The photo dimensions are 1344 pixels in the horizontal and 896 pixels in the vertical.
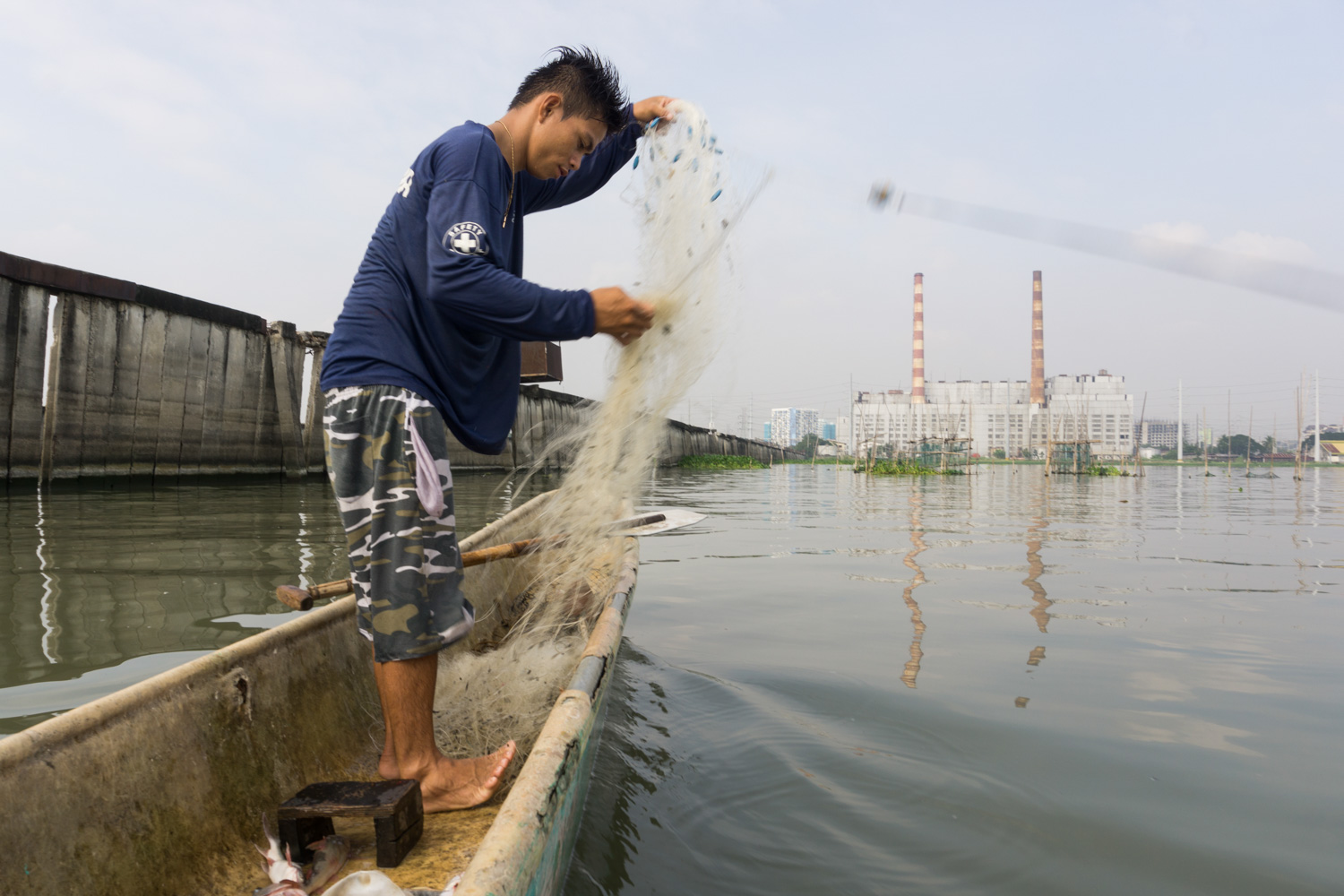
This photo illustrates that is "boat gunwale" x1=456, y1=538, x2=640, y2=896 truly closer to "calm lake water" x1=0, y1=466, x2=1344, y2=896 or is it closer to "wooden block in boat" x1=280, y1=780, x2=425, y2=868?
"wooden block in boat" x1=280, y1=780, x2=425, y2=868

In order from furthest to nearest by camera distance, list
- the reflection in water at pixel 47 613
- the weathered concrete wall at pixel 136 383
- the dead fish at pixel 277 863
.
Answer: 1. the weathered concrete wall at pixel 136 383
2. the reflection in water at pixel 47 613
3. the dead fish at pixel 277 863

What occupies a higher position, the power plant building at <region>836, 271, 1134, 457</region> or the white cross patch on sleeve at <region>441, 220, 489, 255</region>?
the power plant building at <region>836, 271, 1134, 457</region>

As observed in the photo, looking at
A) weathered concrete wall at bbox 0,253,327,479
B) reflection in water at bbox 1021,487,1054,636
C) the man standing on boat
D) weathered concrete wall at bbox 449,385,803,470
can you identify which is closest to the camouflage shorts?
the man standing on boat

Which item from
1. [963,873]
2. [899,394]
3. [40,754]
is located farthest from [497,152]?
[899,394]

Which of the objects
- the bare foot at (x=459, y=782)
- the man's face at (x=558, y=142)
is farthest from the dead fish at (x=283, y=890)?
the man's face at (x=558, y=142)

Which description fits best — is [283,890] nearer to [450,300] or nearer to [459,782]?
[459,782]

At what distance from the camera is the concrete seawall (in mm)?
6602

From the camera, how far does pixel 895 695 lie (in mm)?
3154

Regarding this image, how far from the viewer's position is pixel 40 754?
4.68 feet

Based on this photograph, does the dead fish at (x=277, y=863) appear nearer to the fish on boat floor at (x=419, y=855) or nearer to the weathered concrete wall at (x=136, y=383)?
the fish on boat floor at (x=419, y=855)

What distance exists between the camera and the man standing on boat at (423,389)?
6.18ft

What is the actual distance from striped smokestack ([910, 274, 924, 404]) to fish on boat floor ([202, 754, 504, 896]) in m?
76.2

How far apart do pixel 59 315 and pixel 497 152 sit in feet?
22.6

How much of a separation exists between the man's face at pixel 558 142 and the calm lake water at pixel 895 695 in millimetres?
1881
